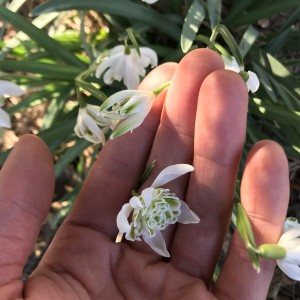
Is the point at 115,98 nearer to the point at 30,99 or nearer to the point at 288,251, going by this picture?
the point at 288,251

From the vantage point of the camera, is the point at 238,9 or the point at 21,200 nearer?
the point at 21,200

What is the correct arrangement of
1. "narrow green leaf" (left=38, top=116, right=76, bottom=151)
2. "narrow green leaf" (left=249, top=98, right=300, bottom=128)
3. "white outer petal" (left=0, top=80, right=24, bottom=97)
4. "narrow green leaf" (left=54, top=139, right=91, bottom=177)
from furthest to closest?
1. "narrow green leaf" (left=54, top=139, right=91, bottom=177)
2. "narrow green leaf" (left=38, top=116, right=76, bottom=151)
3. "narrow green leaf" (left=249, top=98, right=300, bottom=128)
4. "white outer petal" (left=0, top=80, right=24, bottom=97)

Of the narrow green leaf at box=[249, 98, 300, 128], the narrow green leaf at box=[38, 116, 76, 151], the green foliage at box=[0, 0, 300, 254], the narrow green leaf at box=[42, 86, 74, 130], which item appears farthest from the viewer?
the narrow green leaf at box=[42, 86, 74, 130]

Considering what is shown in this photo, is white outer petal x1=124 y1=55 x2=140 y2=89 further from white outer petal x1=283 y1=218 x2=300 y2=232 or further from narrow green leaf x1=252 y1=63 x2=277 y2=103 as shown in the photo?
white outer petal x1=283 y1=218 x2=300 y2=232

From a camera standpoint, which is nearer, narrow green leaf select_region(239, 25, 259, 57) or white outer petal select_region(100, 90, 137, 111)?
white outer petal select_region(100, 90, 137, 111)

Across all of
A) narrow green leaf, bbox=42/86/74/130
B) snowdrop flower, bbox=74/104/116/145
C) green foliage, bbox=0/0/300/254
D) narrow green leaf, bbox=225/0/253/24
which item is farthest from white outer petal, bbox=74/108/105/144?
narrow green leaf, bbox=225/0/253/24

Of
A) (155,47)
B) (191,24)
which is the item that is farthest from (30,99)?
(191,24)

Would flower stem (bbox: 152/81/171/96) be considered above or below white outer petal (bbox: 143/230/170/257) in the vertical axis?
above

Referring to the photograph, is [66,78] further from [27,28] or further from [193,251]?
[193,251]
